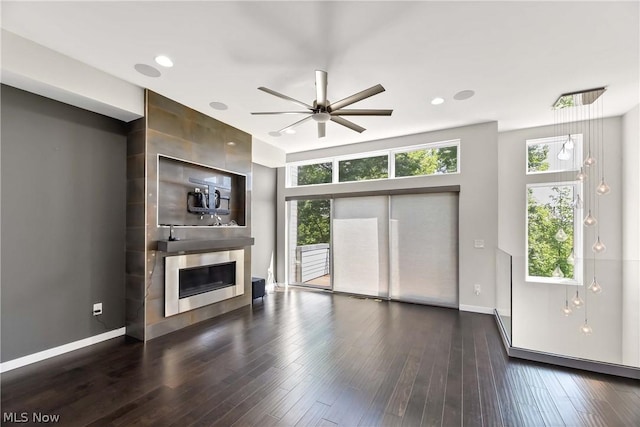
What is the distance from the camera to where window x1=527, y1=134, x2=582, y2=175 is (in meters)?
4.54

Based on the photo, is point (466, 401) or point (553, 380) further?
point (553, 380)

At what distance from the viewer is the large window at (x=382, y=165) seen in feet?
16.4

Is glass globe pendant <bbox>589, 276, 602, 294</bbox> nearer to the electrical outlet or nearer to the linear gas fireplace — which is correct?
the linear gas fireplace

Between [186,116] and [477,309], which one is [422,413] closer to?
[477,309]

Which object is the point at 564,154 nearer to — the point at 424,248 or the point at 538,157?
the point at 538,157

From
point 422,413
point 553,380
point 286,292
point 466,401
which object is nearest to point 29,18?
point 422,413

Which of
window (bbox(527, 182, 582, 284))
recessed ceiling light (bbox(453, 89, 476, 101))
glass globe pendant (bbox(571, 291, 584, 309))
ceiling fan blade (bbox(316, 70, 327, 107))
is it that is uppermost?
recessed ceiling light (bbox(453, 89, 476, 101))

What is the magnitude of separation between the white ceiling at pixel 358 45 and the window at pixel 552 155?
2.77ft

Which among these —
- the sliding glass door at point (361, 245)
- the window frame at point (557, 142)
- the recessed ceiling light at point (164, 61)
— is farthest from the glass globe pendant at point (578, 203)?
the recessed ceiling light at point (164, 61)

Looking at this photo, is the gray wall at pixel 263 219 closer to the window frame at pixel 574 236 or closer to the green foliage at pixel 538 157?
the window frame at pixel 574 236

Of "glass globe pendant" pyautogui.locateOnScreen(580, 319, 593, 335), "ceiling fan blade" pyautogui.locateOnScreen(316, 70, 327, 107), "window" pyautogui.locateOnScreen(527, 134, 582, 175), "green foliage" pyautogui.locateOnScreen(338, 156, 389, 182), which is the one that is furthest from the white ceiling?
"glass globe pendant" pyautogui.locateOnScreen(580, 319, 593, 335)

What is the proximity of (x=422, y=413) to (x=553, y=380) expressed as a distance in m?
1.49

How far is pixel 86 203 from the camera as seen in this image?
129 inches

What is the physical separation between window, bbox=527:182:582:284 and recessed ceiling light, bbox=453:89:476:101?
2370mm
